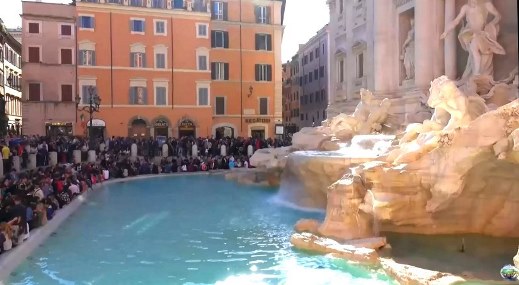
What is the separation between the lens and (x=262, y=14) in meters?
37.7

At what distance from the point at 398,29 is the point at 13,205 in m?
12.9

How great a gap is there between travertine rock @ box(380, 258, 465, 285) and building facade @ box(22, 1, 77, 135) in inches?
1128


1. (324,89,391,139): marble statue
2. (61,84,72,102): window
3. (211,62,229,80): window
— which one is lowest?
(324,89,391,139): marble statue

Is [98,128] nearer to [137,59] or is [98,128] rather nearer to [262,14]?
[137,59]

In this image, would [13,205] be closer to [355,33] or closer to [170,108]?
[355,33]

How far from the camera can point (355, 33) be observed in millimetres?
20875

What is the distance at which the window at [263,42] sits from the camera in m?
37.3

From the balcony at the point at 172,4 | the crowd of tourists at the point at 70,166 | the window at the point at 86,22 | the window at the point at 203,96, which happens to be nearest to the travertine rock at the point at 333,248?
the crowd of tourists at the point at 70,166

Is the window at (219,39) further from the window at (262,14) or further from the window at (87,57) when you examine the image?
the window at (87,57)

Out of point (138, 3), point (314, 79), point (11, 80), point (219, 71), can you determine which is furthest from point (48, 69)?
point (314, 79)

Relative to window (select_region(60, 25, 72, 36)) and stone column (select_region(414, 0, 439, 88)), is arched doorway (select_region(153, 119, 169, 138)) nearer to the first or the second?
window (select_region(60, 25, 72, 36))

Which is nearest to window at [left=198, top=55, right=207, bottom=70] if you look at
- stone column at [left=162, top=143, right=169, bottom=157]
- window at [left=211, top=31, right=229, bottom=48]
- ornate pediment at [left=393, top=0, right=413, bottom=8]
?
window at [left=211, top=31, right=229, bottom=48]

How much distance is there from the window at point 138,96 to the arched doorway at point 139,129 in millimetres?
1090

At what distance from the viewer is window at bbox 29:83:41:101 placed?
106ft
